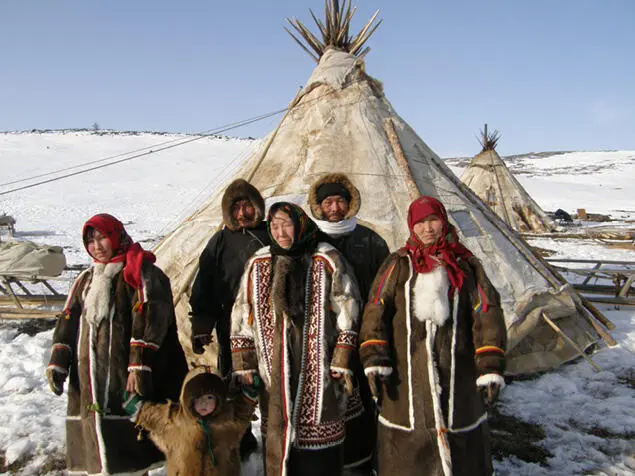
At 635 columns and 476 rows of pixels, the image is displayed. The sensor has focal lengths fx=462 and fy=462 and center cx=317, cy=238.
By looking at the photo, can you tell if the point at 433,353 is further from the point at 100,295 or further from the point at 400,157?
the point at 400,157

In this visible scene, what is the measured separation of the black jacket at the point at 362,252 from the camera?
2604 mm

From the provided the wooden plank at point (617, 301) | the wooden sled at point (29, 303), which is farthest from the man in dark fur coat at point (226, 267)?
the wooden plank at point (617, 301)

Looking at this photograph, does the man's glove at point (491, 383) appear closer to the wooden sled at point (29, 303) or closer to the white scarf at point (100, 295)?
the white scarf at point (100, 295)

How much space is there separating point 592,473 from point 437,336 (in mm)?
1528

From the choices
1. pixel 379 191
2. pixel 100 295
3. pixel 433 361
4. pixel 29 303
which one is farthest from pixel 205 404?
pixel 29 303

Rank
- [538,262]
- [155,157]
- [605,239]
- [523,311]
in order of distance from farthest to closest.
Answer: [155,157] → [605,239] → [538,262] → [523,311]

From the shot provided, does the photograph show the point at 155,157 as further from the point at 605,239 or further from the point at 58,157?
the point at 605,239

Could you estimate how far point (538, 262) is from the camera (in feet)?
14.0

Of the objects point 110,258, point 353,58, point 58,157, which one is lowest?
point 110,258

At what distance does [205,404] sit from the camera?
203 cm

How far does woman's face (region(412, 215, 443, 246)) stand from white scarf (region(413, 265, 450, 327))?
0.43 feet

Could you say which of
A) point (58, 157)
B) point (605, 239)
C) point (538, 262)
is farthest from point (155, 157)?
point (538, 262)

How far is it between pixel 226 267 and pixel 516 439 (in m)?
2.17

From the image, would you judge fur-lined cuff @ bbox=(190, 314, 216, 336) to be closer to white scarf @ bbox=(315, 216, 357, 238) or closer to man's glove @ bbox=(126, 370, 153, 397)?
man's glove @ bbox=(126, 370, 153, 397)
